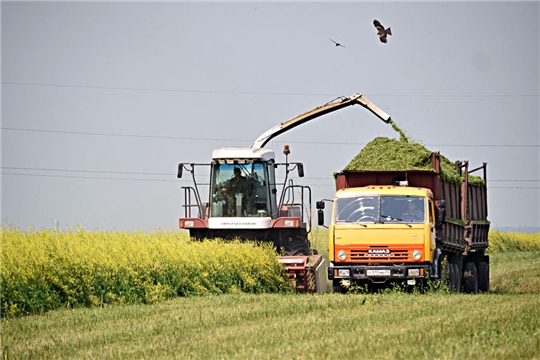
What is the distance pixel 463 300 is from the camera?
17516mm

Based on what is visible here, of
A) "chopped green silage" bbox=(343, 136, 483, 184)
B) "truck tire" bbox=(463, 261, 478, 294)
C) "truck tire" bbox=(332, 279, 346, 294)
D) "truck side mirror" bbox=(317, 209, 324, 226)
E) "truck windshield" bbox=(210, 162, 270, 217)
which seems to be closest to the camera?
"truck tire" bbox=(332, 279, 346, 294)

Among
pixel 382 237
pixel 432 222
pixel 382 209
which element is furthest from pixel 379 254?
pixel 432 222

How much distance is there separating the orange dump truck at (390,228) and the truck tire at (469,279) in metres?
2.51

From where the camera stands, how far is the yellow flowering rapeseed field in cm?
1649

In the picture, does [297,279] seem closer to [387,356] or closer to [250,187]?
[250,187]

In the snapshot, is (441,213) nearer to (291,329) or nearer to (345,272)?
(345,272)

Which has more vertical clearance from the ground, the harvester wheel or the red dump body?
the red dump body

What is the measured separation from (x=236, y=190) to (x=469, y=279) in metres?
6.66

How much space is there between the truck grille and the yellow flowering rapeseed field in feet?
8.63

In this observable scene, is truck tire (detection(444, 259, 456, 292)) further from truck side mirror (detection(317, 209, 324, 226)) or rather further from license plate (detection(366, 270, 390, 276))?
truck side mirror (detection(317, 209, 324, 226))

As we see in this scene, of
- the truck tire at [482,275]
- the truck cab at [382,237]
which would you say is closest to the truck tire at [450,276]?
the truck cab at [382,237]

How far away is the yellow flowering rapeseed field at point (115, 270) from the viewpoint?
54.1 feet

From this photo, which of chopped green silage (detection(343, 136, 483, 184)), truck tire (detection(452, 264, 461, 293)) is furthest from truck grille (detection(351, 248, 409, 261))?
truck tire (detection(452, 264, 461, 293))

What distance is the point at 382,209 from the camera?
20.3m
